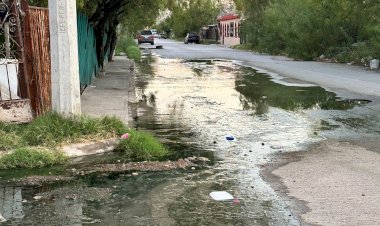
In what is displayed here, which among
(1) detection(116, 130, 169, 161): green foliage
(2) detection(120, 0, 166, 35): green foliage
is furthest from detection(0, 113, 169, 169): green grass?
(2) detection(120, 0, 166, 35): green foliage

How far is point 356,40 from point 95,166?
87.3 feet

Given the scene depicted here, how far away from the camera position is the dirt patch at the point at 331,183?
5.62m

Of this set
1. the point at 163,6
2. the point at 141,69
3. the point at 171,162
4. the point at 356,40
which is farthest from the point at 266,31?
the point at 171,162

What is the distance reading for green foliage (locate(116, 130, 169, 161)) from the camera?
8211mm

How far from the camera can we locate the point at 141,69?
1041 inches

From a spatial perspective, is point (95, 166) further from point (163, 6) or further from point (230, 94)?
point (163, 6)

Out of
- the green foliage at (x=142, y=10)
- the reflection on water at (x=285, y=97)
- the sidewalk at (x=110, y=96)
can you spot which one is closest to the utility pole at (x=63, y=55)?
the sidewalk at (x=110, y=96)

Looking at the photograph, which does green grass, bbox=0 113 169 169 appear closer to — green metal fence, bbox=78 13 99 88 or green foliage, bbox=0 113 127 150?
green foliage, bbox=0 113 127 150

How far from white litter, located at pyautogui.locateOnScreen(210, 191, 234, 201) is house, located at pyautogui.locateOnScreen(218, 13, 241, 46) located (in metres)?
52.6

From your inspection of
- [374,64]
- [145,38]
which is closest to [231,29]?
[145,38]

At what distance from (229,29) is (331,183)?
60163 millimetres

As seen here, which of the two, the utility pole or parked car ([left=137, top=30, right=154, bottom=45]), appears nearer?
the utility pole

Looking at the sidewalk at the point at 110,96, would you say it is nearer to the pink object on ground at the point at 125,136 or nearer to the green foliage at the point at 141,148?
the pink object on ground at the point at 125,136

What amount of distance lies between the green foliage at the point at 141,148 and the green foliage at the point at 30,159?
40.9 inches
